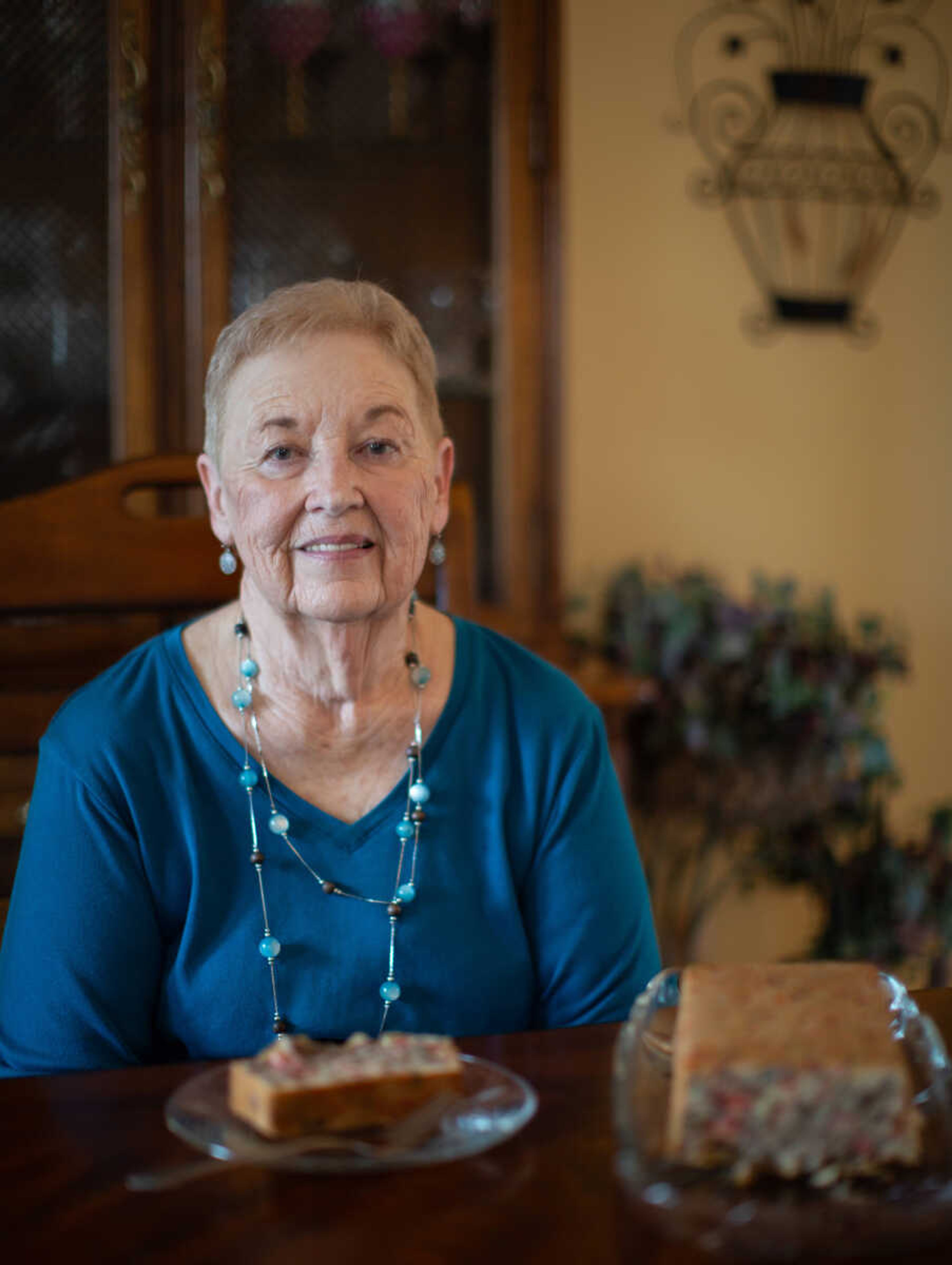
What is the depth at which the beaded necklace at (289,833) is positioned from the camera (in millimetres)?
1242

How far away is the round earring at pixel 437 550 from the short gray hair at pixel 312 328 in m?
0.14

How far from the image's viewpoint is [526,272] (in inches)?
94.7

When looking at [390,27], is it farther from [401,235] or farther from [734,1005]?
[734,1005]

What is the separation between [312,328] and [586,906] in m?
0.61

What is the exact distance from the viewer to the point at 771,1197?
732mm

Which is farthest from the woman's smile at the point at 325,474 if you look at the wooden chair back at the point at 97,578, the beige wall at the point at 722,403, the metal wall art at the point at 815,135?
the metal wall art at the point at 815,135

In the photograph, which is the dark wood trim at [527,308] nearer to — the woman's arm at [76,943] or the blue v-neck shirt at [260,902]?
the blue v-neck shirt at [260,902]

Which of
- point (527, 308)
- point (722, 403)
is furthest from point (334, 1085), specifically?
point (722, 403)

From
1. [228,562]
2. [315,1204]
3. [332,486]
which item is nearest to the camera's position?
[315,1204]

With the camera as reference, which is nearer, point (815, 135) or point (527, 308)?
point (527, 308)

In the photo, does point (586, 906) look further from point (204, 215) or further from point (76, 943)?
point (204, 215)

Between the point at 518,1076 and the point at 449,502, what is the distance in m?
0.80

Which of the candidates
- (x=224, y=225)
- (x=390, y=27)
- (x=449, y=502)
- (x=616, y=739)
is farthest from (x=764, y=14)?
(x=449, y=502)

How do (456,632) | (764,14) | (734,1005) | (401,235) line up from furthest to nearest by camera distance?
(764,14) < (401,235) < (456,632) < (734,1005)
